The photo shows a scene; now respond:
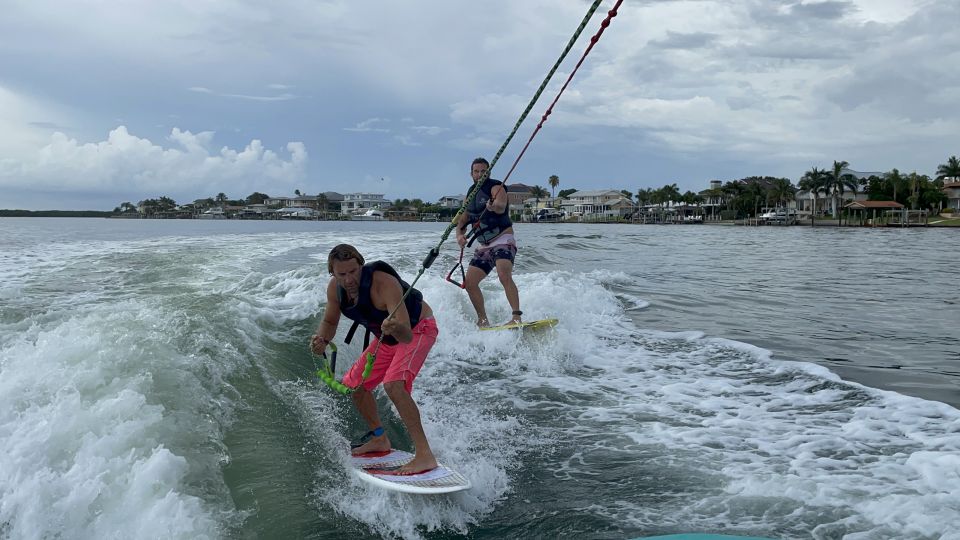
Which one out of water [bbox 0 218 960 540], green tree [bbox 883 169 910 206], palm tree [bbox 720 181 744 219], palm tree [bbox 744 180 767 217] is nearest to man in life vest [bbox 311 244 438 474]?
water [bbox 0 218 960 540]

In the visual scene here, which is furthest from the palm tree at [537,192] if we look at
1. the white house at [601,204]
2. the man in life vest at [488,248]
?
the man in life vest at [488,248]

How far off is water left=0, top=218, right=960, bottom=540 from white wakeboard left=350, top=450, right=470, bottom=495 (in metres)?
0.12

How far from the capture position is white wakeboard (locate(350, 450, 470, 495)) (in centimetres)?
425

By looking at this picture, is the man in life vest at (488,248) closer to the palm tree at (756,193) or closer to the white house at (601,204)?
the palm tree at (756,193)

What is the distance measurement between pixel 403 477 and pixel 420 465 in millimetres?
179

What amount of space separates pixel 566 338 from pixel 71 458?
20.3 feet

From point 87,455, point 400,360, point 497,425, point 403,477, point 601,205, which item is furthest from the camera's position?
point 601,205

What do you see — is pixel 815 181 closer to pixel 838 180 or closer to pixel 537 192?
pixel 838 180

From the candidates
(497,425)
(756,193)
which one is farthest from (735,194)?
(497,425)

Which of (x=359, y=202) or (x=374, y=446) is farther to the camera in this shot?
(x=359, y=202)

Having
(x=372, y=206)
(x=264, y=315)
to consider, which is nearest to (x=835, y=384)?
(x=264, y=315)

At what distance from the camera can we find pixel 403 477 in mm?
4473

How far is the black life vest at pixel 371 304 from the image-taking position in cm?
479

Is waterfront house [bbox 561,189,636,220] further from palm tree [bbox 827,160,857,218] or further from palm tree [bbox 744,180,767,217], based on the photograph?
palm tree [bbox 827,160,857,218]
